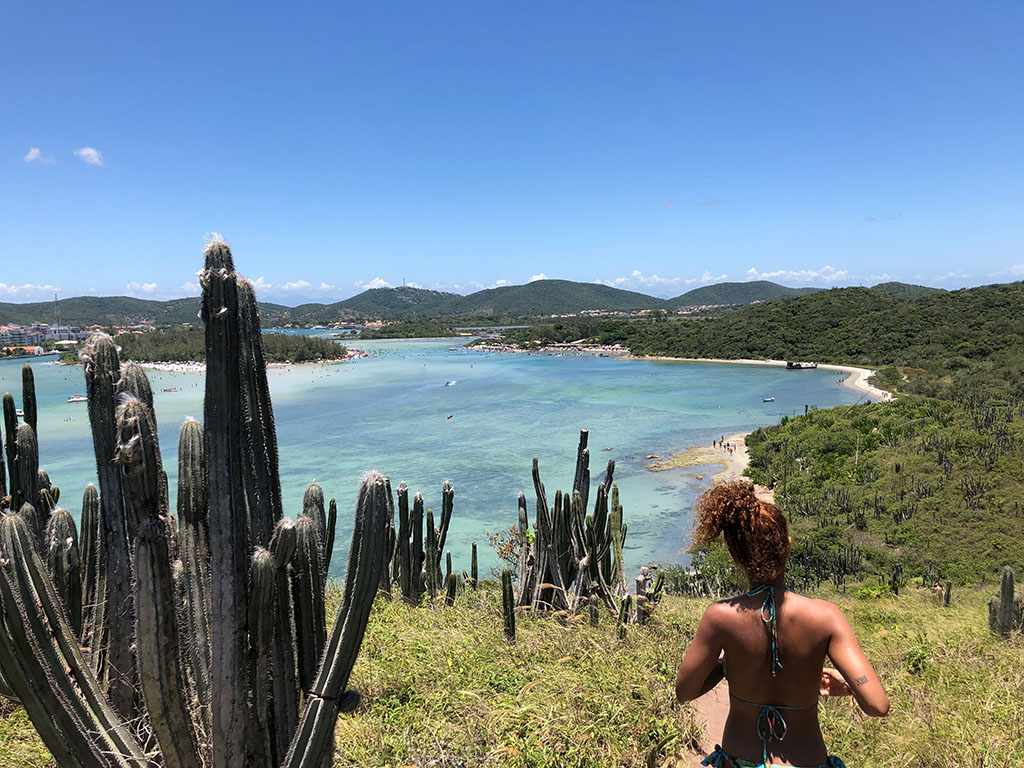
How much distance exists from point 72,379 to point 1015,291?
310 ft

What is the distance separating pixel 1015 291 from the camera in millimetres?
55281

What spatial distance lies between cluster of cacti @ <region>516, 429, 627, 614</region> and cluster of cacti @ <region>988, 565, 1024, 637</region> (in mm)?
4501

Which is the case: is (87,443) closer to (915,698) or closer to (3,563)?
(3,563)

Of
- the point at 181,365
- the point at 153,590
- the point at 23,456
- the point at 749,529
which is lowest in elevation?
the point at 181,365

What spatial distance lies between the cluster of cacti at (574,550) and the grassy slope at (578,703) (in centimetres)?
66

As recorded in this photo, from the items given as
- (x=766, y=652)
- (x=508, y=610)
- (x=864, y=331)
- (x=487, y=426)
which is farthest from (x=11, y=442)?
(x=864, y=331)

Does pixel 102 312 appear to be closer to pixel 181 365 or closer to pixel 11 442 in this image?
pixel 181 365

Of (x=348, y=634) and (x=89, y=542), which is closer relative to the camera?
(x=348, y=634)

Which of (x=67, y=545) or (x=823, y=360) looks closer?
(x=67, y=545)

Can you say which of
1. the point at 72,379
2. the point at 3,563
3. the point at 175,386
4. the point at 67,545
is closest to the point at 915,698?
the point at 3,563

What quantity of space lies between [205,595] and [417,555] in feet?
15.5

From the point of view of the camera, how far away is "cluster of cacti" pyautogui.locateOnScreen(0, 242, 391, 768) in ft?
7.25

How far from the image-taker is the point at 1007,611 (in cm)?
657

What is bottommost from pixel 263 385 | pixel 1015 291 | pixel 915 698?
pixel 915 698
